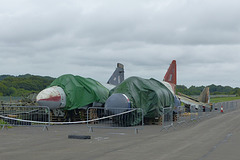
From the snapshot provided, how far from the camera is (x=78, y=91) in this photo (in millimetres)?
21641

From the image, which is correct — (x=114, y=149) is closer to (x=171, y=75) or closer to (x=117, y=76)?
(x=117, y=76)

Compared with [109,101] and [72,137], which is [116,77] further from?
[72,137]

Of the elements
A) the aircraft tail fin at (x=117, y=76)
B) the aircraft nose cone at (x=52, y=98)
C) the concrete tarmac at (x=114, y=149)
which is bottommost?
the concrete tarmac at (x=114, y=149)

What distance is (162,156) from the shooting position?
907cm

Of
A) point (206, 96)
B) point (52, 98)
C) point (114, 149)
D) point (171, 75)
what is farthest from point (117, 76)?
point (114, 149)

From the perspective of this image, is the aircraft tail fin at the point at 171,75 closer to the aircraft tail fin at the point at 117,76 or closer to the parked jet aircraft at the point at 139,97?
the aircraft tail fin at the point at 117,76

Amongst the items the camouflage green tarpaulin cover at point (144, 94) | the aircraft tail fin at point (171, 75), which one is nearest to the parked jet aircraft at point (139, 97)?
the camouflage green tarpaulin cover at point (144, 94)

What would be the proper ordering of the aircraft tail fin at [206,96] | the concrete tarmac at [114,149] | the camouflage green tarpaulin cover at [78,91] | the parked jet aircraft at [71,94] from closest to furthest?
the concrete tarmac at [114,149], the parked jet aircraft at [71,94], the camouflage green tarpaulin cover at [78,91], the aircraft tail fin at [206,96]

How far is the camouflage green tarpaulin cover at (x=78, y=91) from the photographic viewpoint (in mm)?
21122

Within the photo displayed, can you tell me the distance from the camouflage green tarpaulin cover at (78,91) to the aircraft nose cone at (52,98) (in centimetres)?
45

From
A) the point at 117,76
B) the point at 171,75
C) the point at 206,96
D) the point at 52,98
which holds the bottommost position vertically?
the point at 52,98

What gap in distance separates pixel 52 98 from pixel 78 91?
2.23 m

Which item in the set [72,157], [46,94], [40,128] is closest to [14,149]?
[72,157]

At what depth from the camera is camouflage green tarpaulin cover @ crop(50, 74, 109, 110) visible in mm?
21122
